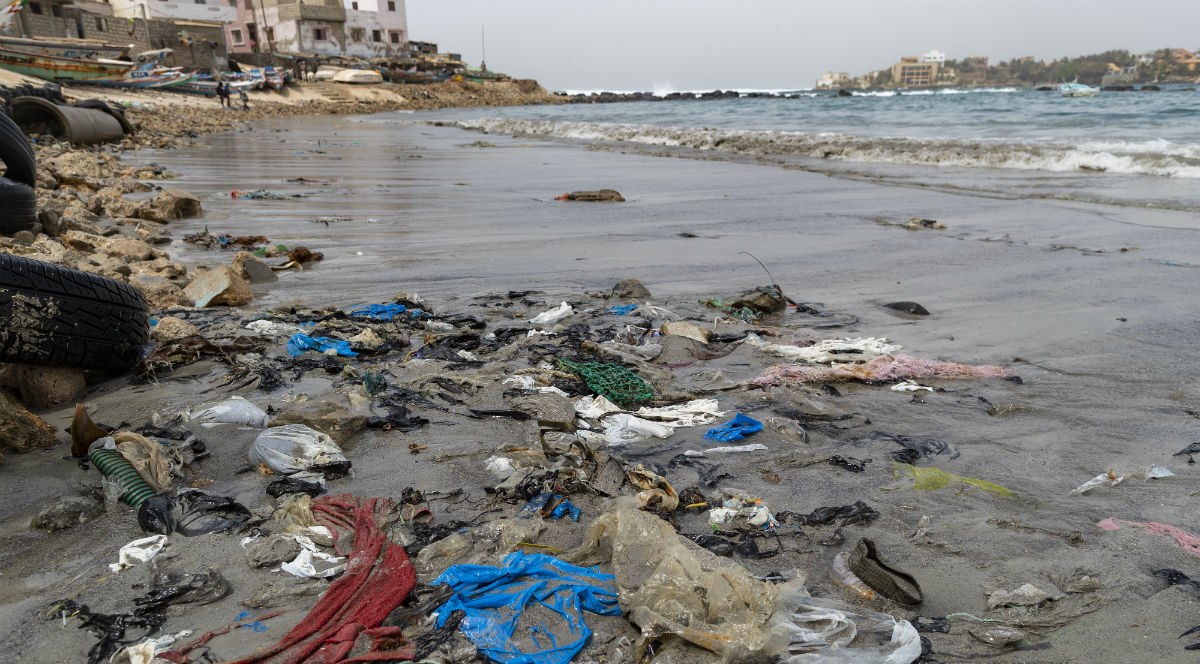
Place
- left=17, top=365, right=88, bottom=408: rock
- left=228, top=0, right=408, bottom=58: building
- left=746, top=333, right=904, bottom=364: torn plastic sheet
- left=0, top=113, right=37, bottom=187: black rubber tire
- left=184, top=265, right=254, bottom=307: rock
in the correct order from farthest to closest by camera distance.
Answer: left=228, top=0, right=408, bottom=58: building < left=0, top=113, right=37, bottom=187: black rubber tire < left=184, top=265, right=254, bottom=307: rock < left=746, top=333, right=904, bottom=364: torn plastic sheet < left=17, top=365, right=88, bottom=408: rock

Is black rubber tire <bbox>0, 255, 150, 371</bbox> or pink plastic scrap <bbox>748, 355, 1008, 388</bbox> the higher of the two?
black rubber tire <bbox>0, 255, 150, 371</bbox>

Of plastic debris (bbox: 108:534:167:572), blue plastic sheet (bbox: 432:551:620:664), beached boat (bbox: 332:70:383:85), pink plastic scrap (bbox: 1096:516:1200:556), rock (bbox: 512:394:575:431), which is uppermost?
beached boat (bbox: 332:70:383:85)

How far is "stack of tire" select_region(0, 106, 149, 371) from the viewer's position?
10.7 feet

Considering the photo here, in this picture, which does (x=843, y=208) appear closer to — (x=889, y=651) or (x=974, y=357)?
(x=974, y=357)

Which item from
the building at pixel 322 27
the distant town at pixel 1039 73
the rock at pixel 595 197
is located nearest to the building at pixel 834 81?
the distant town at pixel 1039 73

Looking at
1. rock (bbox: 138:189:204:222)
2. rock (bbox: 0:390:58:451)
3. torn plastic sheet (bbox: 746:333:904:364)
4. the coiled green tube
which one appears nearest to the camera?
the coiled green tube

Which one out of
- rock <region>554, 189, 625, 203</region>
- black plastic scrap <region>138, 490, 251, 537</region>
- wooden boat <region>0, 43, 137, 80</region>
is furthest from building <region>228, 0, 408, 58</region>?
black plastic scrap <region>138, 490, 251, 537</region>

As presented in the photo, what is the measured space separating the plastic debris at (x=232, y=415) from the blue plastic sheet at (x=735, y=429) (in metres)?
2.12

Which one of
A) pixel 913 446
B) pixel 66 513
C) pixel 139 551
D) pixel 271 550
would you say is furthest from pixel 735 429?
pixel 66 513

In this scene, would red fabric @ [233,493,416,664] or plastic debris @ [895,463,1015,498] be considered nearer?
red fabric @ [233,493,416,664]

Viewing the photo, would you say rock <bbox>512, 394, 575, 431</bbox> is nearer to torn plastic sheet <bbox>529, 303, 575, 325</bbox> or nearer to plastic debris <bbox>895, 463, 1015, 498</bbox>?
torn plastic sheet <bbox>529, 303, 575, 325</bbox>

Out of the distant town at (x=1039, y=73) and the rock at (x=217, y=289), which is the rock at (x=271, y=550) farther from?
the distant town at (x=1039, y=73)

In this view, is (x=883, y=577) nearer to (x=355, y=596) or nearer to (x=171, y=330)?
(x=355, y=596)

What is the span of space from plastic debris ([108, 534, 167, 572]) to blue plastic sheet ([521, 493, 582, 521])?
4.10ft
